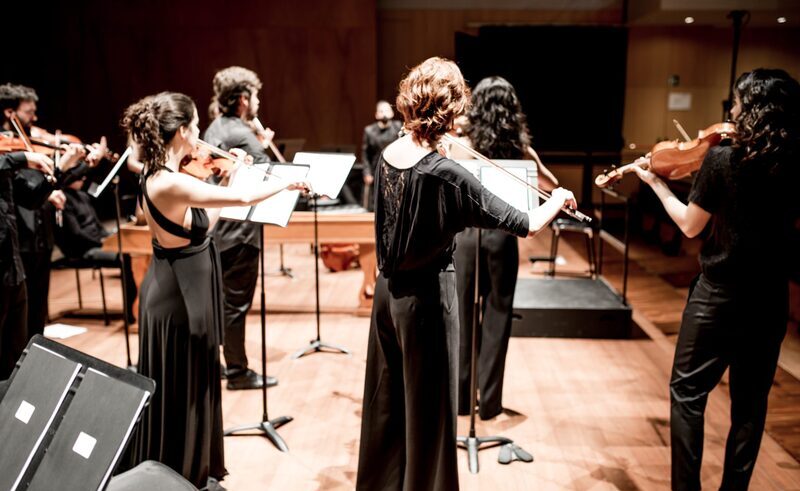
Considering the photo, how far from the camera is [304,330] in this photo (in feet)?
15.1

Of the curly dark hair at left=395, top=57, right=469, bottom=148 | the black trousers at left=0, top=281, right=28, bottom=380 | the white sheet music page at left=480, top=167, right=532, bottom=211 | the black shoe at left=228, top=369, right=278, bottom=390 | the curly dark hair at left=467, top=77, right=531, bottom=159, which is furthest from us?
the black shoe at left=228, top=369, right=278, bottom=390

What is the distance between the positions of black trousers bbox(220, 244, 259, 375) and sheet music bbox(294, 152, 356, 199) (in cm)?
89

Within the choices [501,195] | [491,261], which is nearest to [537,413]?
[491,261]

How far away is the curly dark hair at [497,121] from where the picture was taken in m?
2.97

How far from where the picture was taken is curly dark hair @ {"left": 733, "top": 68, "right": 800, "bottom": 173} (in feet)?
6.64

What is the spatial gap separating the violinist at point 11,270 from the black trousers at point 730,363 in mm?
2793

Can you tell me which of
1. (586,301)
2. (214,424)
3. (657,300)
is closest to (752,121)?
(214,424)

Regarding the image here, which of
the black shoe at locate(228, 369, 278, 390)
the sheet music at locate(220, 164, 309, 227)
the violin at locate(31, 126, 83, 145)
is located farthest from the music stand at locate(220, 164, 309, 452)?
the violin at locate(31, 126, 83, 145)

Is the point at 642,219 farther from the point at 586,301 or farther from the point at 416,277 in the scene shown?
the point at 416,277

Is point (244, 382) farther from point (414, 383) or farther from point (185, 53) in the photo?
point (185, 53)

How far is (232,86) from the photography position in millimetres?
3316

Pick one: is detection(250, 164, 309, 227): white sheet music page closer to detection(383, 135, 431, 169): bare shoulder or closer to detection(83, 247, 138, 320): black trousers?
detection(383, 135, 431, 169): bare shoulder

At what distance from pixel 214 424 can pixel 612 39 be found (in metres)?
7.07

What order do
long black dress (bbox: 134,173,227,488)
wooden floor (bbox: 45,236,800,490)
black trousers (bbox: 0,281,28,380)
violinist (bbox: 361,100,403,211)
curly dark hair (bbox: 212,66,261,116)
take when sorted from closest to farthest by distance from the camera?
long black dress (bbox: 134,173,227,488) < wooden floor (bbox: 45,236,800,490) < black trousers (bbox: 0,281,28,380) < curly dark hair (bbox: 212,66,261,116) < violinist (bbox: 361,100,403,211)
